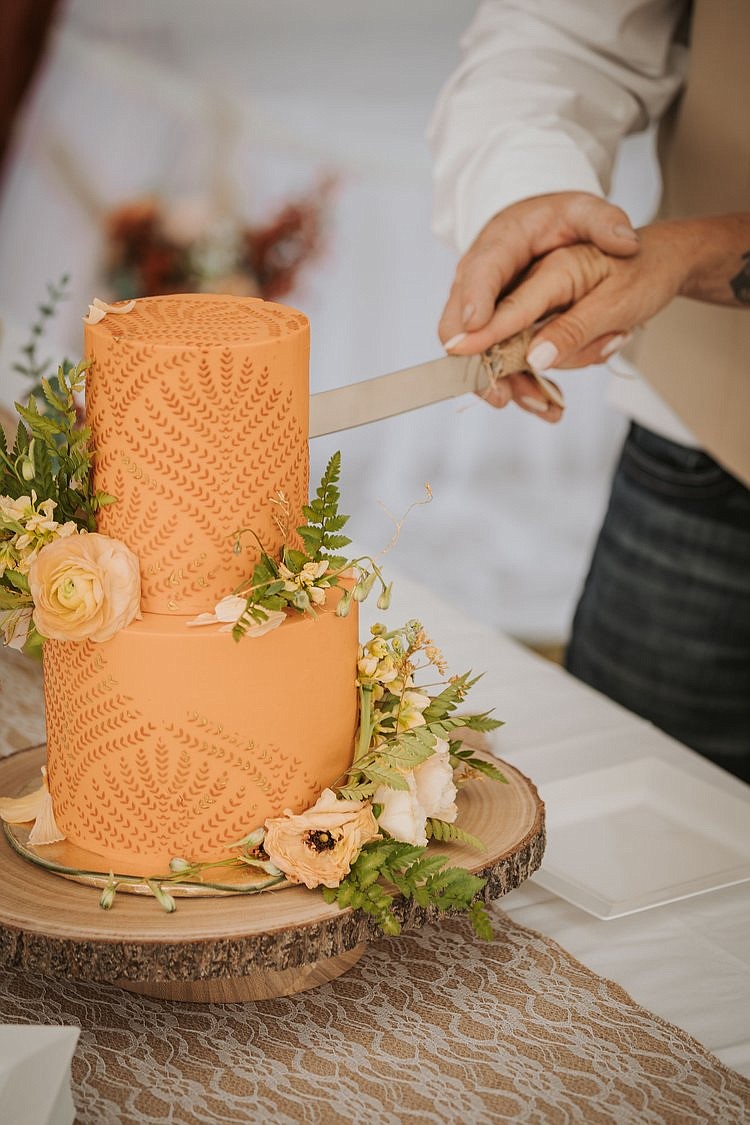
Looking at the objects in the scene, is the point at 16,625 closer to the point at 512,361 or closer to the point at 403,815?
the point at 403,815

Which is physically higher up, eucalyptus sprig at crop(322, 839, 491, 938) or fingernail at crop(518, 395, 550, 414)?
fingernail at crop(518, 395, 550, 414)

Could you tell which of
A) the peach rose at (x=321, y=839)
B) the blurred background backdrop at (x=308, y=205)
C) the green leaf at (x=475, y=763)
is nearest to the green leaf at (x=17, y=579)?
the peach rose at (x=321, y=839)

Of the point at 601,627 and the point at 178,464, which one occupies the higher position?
the point at 178,464

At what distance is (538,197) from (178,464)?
0.73 metres

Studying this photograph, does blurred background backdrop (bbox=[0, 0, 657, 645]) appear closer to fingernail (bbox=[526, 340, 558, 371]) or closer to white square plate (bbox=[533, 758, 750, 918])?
fingernail (bbox=[526, 340, 558, 371])

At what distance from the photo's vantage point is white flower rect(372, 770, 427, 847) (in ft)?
2.67

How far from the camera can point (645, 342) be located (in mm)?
1660

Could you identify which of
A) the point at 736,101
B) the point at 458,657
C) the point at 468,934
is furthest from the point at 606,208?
the point at 468,934

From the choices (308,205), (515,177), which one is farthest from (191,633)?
(308,205)

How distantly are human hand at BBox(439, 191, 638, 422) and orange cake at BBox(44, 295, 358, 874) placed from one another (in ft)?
1.54

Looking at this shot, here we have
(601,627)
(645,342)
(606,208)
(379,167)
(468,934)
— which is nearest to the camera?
(468,934)

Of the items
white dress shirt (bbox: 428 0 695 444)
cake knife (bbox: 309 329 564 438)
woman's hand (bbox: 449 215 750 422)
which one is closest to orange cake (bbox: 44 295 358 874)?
cake knife (bbox: 309 329 564 438)

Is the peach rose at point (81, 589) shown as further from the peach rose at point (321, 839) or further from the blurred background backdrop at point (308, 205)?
the blurred background backdrop at point (308, 205)

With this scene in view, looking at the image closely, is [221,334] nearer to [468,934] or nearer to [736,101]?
[468,934]
